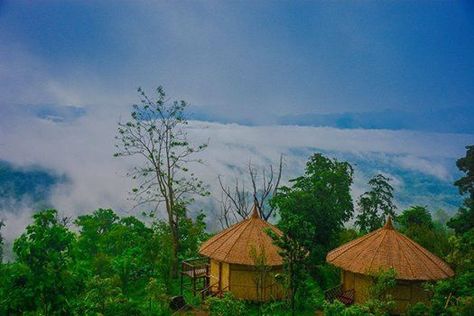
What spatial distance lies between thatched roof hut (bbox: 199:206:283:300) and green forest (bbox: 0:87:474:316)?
0.67m

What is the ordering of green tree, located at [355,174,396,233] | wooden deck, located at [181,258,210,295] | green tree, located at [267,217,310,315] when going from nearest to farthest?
green tree, located at [267,217,310,315] < wooden deck, located at [181,258,210,295] < green tree, located at [355,174,396,233]

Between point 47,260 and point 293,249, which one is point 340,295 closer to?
point 293,249

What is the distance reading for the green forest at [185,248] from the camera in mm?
7062

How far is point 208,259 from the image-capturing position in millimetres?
18891

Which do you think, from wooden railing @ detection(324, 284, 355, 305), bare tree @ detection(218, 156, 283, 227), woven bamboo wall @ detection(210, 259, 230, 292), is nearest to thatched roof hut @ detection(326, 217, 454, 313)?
wooden railing @ detection(324, 284, 355, 305)

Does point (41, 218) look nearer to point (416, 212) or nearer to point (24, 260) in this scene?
point (24, 260)

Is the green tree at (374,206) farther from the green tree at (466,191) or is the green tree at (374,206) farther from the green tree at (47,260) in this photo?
the green tree at (47,260)

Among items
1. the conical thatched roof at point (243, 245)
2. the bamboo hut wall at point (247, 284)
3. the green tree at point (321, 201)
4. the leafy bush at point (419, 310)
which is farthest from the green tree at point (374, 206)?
the leafy bush at point (419, 310)

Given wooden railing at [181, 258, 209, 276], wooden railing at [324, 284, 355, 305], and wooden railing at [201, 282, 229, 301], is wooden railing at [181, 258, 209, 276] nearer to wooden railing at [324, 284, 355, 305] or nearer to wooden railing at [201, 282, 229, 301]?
wooden railing at [201, 282, 229, 301]

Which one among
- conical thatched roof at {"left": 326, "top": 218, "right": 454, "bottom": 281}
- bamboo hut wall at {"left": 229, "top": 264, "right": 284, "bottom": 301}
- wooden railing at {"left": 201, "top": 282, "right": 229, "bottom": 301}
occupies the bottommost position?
wooden railing at {"left": 201, "top": 282, "right": 229, "bottom": 301}

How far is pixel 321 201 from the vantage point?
62.1 feet

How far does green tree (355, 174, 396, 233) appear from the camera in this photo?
23812 mm

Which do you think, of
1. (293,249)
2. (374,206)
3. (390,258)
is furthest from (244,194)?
(293,249)

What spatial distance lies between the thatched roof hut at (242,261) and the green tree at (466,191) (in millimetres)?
8672
